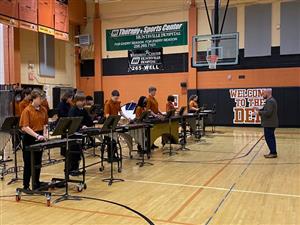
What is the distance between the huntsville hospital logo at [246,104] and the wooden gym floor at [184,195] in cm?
807

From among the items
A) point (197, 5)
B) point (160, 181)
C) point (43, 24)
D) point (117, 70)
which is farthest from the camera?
point (117, 70)

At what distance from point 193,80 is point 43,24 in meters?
7.54

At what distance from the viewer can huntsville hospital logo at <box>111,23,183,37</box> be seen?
59.0ft

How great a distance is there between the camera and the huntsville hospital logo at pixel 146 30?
707 inches

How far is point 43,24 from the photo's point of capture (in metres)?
14.1

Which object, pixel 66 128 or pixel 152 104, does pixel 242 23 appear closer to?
pixel 152 104

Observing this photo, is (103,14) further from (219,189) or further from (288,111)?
(219,189)

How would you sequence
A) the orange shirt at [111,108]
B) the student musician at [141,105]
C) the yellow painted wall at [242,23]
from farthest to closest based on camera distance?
the yellow painted wall at [242,23]
the student musician at [141,105]
the orange shirt at [111,108]

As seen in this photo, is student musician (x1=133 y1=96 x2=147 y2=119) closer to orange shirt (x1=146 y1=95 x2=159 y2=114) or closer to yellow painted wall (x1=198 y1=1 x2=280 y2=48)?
orange shirt (x1=146 y1=95 x2=159 y2=114)

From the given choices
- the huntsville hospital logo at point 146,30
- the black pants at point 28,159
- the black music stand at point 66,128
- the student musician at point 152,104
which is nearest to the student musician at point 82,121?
the black pants at point 28,159

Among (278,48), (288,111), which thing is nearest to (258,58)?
(278,48)

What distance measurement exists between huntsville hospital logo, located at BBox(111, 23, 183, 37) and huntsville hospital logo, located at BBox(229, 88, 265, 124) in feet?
14.2

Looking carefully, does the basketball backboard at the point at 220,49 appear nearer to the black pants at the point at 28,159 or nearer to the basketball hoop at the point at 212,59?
the basketball hoop at the point at 212,59

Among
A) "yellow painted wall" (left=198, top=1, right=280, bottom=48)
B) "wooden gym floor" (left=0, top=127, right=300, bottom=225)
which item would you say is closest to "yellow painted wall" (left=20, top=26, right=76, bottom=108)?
"yellow painted wall" (left=198, top=1, right=280, bottom=48)
